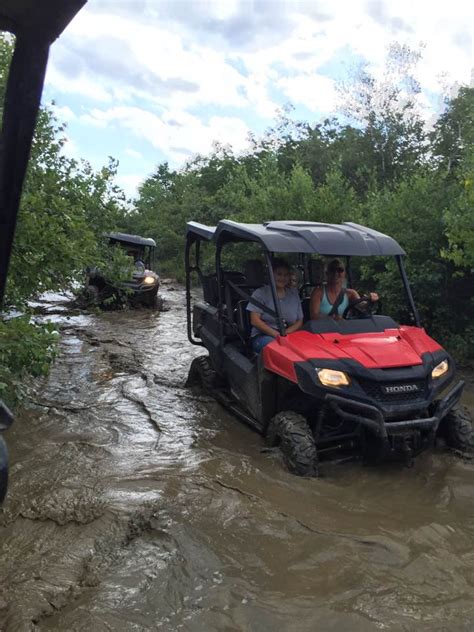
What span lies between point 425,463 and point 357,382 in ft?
3.34

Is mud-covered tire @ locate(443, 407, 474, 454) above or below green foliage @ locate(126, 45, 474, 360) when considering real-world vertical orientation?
below

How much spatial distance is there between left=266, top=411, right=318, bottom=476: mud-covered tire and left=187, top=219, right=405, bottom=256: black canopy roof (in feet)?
4.49

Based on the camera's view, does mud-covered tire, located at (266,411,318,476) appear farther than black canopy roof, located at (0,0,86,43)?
Yes

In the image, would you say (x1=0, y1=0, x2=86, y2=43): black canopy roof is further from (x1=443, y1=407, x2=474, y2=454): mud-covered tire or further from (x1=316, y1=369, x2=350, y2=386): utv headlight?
(x1=443, y1=407, x2=474, y2=454): mud-covered tire

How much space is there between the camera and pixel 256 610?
2.76 metres

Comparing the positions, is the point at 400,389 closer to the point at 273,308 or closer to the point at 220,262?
the point at 273,308

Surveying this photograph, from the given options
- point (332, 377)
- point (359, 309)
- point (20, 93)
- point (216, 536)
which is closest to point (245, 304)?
point (359, 309)

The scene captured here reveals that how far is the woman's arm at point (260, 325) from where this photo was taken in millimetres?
4992

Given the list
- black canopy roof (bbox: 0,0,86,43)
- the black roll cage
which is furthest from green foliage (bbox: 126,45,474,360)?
black canopy roof (bbox: 0,0,86,43)

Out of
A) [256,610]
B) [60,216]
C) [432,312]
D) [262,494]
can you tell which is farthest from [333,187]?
[256,610]

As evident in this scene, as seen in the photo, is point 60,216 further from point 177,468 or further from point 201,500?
point 201,500

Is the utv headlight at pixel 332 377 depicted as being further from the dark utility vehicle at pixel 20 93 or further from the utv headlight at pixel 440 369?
the dark utility vehicle at pixel 20 93

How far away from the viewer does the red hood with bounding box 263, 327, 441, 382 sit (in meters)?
4.24

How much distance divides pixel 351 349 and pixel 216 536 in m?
1.74
